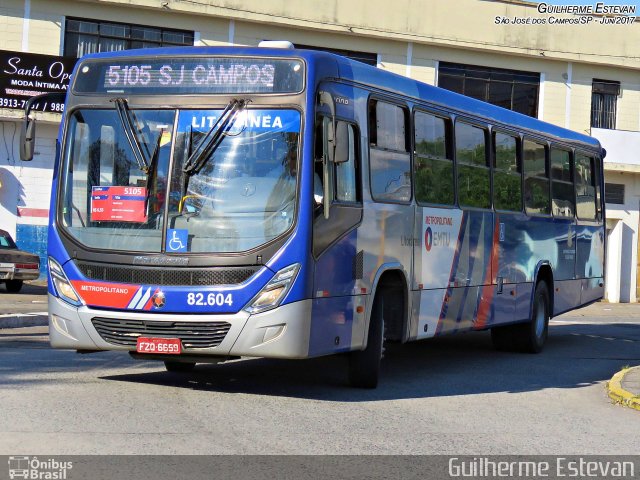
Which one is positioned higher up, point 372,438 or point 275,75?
point 275,75

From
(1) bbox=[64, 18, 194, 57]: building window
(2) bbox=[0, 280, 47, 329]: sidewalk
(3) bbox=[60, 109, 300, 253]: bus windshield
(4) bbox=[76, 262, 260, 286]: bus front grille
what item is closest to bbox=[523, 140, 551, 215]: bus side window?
(3) bbox=[60, 109, 300, 253]: bus windshield

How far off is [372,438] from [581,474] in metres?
1.68

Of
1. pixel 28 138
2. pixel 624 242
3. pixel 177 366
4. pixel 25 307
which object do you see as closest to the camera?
pixel 28 138

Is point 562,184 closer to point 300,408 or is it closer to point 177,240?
point 300,408

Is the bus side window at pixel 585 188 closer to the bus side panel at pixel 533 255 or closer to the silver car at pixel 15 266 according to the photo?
the bus side panel at pixel 533 255

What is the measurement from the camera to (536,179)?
54.0ft

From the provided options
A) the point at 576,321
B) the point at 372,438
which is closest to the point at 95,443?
the point at 372,438

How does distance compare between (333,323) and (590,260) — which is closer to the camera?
(333,323)

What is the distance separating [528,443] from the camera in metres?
8.70

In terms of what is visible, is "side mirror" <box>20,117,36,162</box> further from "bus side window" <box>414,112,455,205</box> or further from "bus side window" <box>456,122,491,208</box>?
"bus side window" <box>456,122,491,208</box>

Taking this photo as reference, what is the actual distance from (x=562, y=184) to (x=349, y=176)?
7.86 meters

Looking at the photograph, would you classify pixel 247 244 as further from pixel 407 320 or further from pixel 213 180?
pixel 407 320

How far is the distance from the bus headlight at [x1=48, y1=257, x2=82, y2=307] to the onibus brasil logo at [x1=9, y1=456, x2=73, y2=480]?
3.31 m

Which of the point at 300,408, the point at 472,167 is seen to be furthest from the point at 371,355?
the point at 472,167
